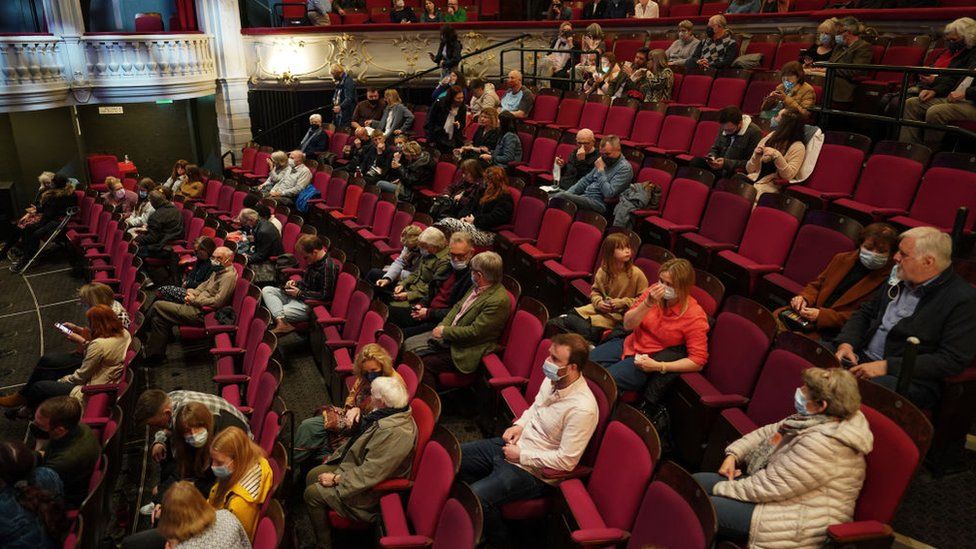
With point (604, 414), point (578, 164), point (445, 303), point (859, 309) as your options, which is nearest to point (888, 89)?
point (578, 164)

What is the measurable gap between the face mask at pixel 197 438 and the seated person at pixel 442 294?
126 centimetres

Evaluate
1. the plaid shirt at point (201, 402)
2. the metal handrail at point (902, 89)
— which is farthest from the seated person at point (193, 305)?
the metal handrail at point (902, 89)

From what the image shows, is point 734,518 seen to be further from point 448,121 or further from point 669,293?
point 448,121

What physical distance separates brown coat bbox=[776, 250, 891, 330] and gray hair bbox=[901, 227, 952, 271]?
367 millimetres

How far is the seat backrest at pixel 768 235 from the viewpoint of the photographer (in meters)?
3.25

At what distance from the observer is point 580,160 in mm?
4590

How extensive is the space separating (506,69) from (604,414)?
6714 mm

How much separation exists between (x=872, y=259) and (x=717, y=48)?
3675 mm

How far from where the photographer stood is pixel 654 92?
5.74 metres

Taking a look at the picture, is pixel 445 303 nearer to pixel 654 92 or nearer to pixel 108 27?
pixel 654 92

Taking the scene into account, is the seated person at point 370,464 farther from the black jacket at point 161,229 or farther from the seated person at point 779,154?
the black jacket at point 161,229

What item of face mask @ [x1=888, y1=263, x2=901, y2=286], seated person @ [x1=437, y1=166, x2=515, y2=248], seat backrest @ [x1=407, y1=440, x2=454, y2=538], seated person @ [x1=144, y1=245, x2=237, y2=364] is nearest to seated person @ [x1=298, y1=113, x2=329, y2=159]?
seated person @ [x1=144, y1=245, x2=237, y2=364]

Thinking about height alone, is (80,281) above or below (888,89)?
below

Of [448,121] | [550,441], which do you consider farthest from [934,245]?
[448,121]
